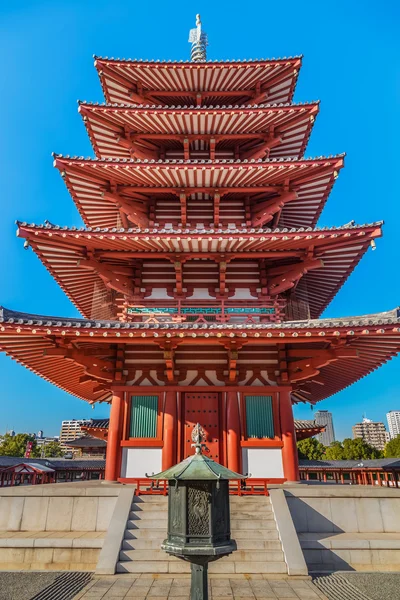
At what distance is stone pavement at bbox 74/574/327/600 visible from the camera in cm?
752

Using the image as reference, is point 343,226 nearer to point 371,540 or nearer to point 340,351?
point 340,351

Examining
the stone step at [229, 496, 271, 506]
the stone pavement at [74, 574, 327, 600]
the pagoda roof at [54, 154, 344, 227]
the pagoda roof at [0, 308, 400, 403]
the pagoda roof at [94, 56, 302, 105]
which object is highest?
the pagoda roof at [94, 56, 302, 105]

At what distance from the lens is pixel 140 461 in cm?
1282

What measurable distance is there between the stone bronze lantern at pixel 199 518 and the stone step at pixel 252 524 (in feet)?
13.8

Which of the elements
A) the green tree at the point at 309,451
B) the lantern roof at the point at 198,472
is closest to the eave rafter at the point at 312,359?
the lantern roof at the point at 198,472

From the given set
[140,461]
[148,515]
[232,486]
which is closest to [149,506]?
[148,515]

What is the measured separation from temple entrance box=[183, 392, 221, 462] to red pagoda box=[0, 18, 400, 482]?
0.05 meters

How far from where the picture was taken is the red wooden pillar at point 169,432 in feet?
41.4

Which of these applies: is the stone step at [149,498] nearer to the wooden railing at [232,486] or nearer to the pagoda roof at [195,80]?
the wooden railing at [232,486]

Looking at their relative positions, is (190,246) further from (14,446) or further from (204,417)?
(14,446)

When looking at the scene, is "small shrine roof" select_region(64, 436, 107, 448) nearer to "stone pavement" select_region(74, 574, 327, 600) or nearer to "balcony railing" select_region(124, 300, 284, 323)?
"balcony railing" select_region(124, 300, 284, 323)

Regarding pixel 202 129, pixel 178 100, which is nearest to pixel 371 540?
pixel 202 129

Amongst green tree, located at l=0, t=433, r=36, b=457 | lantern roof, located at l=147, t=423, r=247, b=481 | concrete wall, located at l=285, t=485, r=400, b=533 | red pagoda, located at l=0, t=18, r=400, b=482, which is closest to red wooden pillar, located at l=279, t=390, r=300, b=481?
red pagoda, located at l=0, t=18, r=400, b=482

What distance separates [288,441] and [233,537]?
13.4ft
